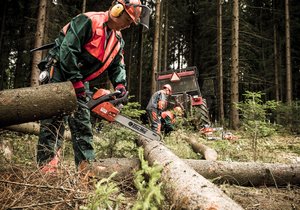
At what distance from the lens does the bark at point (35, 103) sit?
83.6 inches

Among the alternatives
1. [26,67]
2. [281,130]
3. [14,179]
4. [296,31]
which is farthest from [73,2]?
[14,179]

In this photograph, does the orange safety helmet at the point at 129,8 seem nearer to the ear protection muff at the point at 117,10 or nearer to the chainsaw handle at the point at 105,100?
the ear protection muff at the point at 117,10

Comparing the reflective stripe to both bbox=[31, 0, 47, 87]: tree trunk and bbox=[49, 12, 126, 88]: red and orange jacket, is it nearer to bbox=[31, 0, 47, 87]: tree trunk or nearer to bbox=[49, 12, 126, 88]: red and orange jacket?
bbox=[49, 12, 126, 88]: red and orange jacket

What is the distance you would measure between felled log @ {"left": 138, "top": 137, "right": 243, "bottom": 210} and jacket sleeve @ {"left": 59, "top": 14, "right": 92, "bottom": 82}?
144 cm

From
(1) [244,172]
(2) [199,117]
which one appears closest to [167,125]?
(2) [199,117]

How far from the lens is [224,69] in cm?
1875

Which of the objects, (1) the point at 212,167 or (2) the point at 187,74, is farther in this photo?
(2) the point at 187,74

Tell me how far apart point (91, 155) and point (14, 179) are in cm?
102

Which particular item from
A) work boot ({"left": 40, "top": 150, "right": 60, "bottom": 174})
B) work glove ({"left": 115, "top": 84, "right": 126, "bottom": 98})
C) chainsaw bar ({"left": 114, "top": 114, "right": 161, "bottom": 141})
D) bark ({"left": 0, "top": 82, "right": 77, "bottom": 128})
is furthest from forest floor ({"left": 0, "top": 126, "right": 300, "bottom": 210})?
work glove ({"left": 115, "top": 84, "right": 126, "bottom": 98})

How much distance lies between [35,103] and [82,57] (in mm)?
1230

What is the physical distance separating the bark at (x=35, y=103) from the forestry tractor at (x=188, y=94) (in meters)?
6.66

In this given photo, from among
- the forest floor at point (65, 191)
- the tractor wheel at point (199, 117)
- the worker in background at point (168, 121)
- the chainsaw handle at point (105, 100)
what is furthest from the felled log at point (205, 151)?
the tractor wheel at point (199, 117)

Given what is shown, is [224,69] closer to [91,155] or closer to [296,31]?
[296,31]

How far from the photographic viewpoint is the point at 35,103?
219 centimetres
